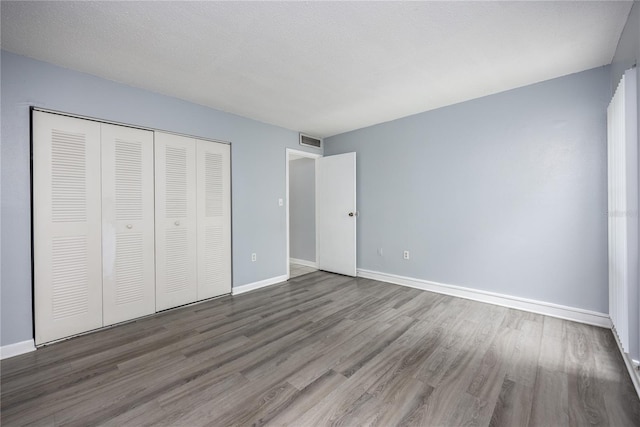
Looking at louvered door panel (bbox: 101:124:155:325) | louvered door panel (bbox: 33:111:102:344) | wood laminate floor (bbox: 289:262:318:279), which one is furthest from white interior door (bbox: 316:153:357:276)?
louvered door panel (bbox: 33:111:102:344)

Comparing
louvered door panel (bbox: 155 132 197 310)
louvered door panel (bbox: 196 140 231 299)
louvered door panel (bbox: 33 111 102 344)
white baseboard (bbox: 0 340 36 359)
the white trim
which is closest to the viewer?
the white trim

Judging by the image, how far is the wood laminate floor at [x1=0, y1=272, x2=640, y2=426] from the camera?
1488mm

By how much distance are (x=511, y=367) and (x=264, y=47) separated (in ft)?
10.2

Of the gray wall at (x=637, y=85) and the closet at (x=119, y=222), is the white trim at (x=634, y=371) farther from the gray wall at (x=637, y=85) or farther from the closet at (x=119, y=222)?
the closet at (x=119, y=222)

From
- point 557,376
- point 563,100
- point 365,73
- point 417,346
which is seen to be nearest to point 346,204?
point 365,73

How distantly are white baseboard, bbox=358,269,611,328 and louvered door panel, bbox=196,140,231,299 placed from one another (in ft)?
8.05

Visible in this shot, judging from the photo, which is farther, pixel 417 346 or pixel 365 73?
pixel 365 73

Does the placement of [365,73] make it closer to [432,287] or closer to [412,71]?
[412,71]

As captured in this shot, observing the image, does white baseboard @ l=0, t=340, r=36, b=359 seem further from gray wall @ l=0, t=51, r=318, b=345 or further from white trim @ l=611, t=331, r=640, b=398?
white trim @ l=611, t=331, r=640, b=398

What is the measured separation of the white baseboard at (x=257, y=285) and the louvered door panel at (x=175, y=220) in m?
0.55

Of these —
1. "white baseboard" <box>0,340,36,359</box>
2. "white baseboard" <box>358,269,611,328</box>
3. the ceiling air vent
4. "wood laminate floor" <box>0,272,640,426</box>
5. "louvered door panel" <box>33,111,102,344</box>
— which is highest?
the ceiling air vent

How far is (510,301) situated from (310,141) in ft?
12.4

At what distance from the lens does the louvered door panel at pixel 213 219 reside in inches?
130

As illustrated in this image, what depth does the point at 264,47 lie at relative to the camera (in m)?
2.10
